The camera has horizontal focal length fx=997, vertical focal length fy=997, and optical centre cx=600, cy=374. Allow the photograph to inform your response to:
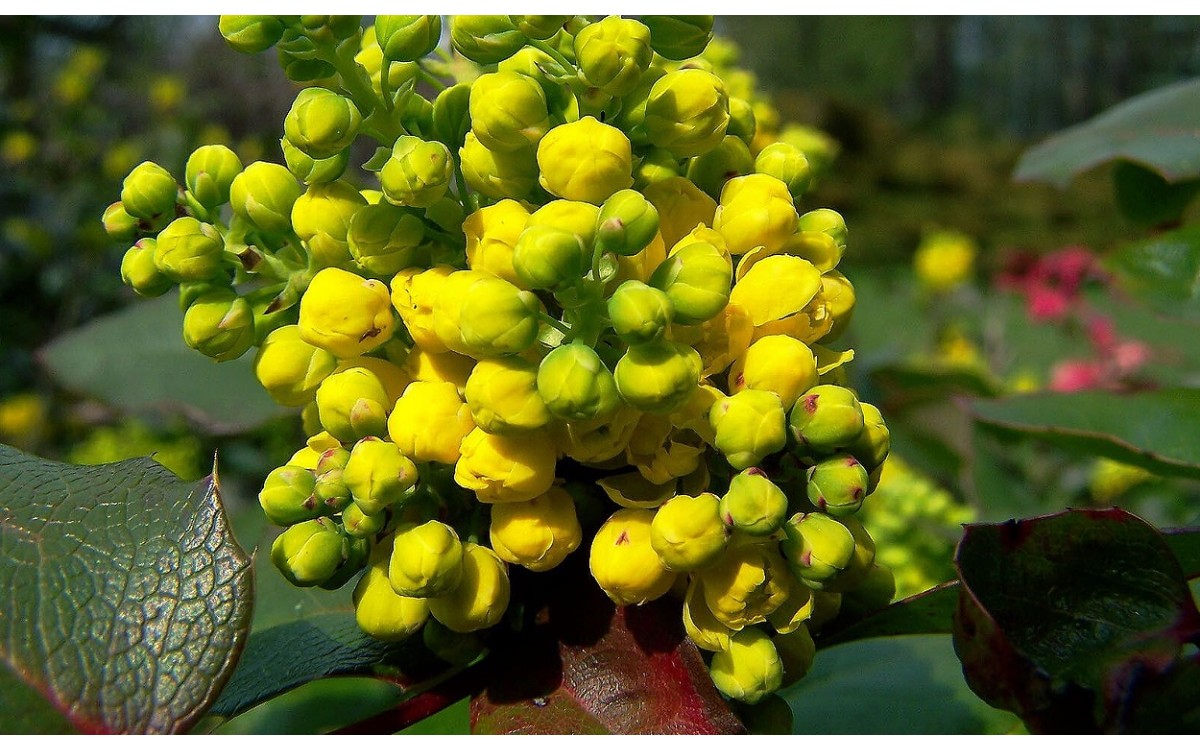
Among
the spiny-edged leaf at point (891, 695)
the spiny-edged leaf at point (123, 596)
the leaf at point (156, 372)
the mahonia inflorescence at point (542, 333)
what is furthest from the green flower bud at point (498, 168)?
the leaf at point (156, 372)

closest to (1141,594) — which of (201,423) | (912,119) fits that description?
(201,423)

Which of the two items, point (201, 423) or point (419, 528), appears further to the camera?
point (201, 423)

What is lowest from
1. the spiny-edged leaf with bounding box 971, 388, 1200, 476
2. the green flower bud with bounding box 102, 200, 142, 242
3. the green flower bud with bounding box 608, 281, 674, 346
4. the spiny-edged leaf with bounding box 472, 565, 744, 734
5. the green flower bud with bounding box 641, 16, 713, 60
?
the spiny-edged leaf with bounding box 971, 388, 1200, 476

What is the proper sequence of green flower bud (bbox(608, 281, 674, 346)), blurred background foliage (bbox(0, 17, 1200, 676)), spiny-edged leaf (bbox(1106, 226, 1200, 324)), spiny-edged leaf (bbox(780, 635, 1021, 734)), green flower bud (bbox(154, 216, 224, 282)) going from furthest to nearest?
1. blurred background foliage (bbox(0, 17, 1200, 676))
2. spiny-edged leaf (bbox(1106, 226, 1200, 324))
3. spiny-edged leaf (bbox(780, 635, 1021, 734))
4. green flower bud (bbox(154, 216, 224, 282))
5. green flower bud (bbox(608, 281, 674, 346))

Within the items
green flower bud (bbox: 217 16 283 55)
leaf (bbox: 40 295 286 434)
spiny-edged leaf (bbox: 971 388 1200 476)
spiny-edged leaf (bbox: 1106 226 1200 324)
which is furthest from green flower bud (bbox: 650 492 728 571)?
spiny-edged leaf (bbox: 1106 226 1200 324)

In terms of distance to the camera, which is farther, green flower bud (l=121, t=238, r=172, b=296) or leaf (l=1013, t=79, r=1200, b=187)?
leaf (l=1013, t=79, r=1200, b=187)

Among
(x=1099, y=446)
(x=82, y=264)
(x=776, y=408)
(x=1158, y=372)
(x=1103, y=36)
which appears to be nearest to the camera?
(x=776, y=408)

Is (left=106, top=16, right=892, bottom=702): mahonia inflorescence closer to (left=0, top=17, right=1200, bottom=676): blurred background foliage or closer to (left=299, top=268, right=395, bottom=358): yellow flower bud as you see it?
(left=299, top=268, right=395, bottom=358): yellow flower bud

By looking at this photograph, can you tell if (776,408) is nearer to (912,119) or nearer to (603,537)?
(603,537)
